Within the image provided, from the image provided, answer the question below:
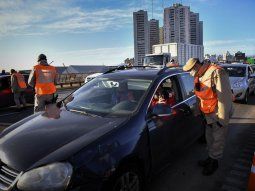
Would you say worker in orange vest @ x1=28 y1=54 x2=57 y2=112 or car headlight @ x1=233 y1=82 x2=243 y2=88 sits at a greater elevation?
worker in orange vest @ x1=28 y1=54 x2=57 y2=112

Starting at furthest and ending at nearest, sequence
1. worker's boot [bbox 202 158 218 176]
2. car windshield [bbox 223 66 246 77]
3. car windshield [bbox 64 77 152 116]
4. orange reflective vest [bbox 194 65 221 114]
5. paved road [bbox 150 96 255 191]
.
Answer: car windshield [bbox 223 66 246 77], worker's boot [bbox 202 158 218 176], orange reflective vest [bbox 194 65 221 114], paved road [bbox 150 96 255 191], car windshield [bbox 64 77 152 116]

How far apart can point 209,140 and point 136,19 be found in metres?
32.7

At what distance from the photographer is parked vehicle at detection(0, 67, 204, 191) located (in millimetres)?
3025

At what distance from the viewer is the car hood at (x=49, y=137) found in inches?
123

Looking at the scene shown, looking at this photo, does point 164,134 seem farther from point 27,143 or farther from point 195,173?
point 27,143

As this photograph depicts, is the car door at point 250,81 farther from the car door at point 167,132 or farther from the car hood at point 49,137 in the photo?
the car hood at point 49,137

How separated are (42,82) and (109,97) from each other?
11.5 feet

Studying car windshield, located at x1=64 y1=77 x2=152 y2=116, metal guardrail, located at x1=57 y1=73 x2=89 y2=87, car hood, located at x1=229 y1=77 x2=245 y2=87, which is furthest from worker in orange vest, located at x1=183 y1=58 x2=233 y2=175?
metal guardrail, located at x1=57 y1=73 x2=89 y2=87

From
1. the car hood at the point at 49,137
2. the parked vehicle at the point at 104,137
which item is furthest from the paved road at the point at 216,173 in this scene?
the car hood at the point at 49,137

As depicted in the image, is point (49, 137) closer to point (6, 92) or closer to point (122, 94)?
point (122, 94)

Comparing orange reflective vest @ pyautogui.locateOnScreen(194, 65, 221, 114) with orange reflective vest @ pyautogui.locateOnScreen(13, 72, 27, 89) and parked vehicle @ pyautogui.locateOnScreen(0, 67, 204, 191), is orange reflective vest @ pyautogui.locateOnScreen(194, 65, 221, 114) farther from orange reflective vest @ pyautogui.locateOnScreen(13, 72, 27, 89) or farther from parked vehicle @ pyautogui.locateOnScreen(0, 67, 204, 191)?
orange reflective vest @ pyautogui.locateOnScreen(13, 72, 27, 89)

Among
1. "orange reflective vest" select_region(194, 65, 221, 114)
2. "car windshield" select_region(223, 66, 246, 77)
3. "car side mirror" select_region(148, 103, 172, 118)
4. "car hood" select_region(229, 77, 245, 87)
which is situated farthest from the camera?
"car windshield" select_region(223, 66, 246, 77)

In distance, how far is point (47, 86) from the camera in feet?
25.5

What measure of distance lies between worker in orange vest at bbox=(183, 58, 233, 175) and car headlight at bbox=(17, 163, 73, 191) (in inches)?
108
